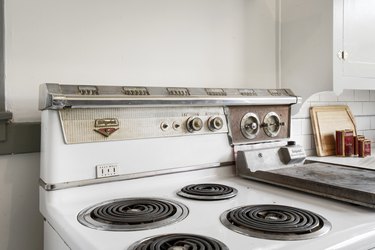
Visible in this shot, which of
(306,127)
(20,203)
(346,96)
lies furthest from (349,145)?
(20,203)

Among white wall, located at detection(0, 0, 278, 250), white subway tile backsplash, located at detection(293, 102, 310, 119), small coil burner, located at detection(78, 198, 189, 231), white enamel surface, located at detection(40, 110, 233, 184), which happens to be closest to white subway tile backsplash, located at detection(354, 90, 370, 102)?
white subway tile backsplash, located at detection(293, 102, 310, 119)

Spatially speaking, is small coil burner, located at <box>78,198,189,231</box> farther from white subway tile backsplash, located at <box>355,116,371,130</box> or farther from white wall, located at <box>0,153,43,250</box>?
white subway tile backsplash, located at <box>355,116,371,130</box>

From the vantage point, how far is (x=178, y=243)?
0.71m

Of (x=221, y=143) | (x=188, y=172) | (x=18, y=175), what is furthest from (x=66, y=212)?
(x=221, y=143)

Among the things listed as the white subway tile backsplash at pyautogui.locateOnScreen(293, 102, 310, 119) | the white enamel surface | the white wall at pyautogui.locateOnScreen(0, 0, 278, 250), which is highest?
the white wall at pyautogui.locateOnScreen(0, 0, 278, 250)

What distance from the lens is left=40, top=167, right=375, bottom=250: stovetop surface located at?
0.73 metres

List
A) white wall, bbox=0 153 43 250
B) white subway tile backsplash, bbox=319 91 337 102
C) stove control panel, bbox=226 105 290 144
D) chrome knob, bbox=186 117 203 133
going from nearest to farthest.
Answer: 1. white wall, bbox=0 153 43 250
2. chrome knob, bbox=186 117 203 133
3. stove control panel, bbox=226 105 290 144
4. white subway tile backsplash, bbox=319 91 337 102

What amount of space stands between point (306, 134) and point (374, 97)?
0.88 m

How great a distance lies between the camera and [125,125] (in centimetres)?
113

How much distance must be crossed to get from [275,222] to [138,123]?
0.58 m

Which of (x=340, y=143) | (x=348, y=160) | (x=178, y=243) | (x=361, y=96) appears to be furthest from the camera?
(x=361, y=96)

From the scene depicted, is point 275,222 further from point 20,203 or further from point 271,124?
point 20,203

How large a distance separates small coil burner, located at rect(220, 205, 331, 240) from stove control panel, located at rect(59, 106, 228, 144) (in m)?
0.42

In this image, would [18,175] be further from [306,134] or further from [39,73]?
[306,134]
